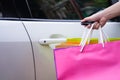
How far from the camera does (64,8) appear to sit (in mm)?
2738

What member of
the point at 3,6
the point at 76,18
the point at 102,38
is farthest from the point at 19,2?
the point at 102,38

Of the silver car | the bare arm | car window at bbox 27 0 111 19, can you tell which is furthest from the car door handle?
the bare arm

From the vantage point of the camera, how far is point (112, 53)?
1.87 metres

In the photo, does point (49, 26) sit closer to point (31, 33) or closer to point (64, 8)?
point (31, 33)

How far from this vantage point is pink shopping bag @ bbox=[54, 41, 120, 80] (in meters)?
1.85

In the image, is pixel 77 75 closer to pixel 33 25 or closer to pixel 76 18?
pixel 33 25

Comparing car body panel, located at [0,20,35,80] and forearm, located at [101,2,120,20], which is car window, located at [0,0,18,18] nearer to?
car body panel, located at [0,20,35,80]

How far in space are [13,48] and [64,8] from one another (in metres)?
0.59

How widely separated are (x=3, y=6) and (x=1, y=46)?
0.94ft

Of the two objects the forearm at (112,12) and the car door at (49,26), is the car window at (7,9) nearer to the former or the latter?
the car door at (49,26)

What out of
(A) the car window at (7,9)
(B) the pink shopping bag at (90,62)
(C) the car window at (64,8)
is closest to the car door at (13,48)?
(A) the car window at (7,9)

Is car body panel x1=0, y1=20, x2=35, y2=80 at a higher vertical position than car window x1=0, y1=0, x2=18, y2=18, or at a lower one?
lower

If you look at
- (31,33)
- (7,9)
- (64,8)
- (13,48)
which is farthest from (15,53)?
(64,8)

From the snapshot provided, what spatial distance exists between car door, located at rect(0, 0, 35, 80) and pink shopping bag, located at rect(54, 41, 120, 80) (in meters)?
0.46
